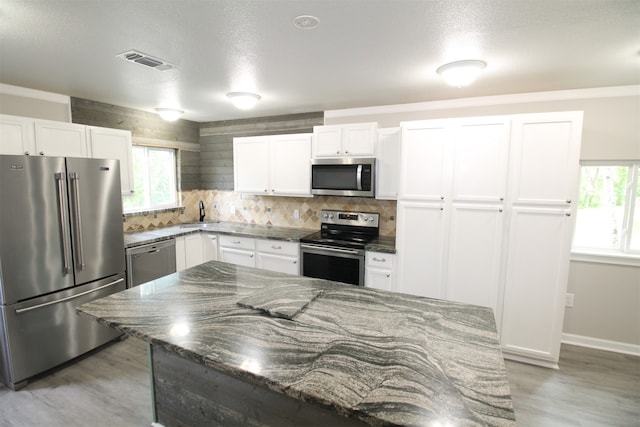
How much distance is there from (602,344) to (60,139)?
572cm

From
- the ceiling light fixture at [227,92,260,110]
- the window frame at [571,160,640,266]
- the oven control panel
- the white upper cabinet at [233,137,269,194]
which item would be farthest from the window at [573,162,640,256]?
the white upper cabinet at [233,137,269,194]

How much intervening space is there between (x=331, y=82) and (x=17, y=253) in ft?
9.50

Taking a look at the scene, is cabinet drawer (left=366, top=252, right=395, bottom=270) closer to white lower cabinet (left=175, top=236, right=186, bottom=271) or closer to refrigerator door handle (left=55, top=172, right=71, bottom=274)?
white lower cabinet (left=175, top=236, right=186, bottom=271)

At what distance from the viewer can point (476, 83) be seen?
2.78 m

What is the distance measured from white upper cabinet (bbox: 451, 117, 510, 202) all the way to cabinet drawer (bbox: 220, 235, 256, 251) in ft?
8.22

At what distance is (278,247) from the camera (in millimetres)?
3793

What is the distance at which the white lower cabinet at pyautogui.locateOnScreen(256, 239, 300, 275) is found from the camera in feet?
12.1

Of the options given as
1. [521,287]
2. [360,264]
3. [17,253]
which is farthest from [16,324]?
[521,287]

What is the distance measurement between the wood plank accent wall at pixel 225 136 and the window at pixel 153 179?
52 centimetres

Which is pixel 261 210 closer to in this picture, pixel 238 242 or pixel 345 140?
pixel 238 242

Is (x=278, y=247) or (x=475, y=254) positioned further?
(x=278, y=247)

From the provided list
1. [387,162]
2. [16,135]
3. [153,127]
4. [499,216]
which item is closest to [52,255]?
[16,135]

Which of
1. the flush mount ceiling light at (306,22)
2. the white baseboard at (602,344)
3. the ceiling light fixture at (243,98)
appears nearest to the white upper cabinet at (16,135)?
the ceiling light fixture at (243,98)

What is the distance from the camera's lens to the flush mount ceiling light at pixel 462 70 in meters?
2.21
